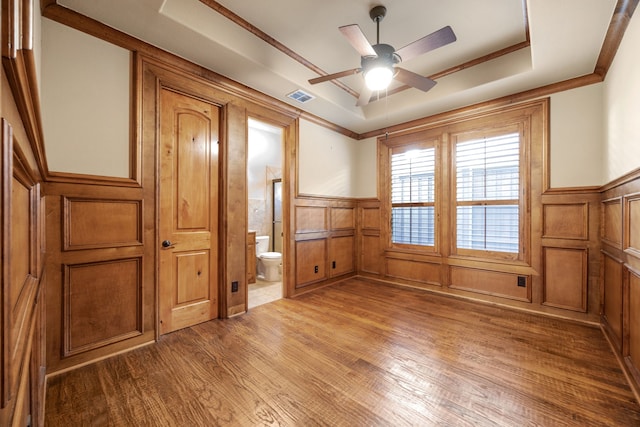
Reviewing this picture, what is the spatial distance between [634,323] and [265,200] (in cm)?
484

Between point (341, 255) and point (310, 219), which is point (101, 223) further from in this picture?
point (341, 255)

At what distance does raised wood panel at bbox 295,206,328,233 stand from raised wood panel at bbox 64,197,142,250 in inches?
77.7

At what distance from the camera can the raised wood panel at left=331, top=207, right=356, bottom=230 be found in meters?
4.45

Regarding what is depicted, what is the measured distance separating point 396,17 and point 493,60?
1.32 m

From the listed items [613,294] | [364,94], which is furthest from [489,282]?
[364,94]

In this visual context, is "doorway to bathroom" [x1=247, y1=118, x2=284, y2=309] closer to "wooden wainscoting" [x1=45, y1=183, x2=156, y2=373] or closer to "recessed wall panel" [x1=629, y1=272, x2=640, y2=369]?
"wooden wainscoting" [x1=45, y1=183, x2=156, y2=373]

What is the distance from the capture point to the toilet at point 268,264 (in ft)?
14.9

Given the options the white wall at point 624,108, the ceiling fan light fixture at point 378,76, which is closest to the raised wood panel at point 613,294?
the white wall at point 624,108

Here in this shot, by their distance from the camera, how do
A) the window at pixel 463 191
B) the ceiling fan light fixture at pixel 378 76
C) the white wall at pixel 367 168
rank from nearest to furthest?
1. the ceiling fan light fixture at pixel 378 76
2. the window at pixel 463 191
3. the white wall at pixel 367 168

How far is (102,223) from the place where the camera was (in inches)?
84.6

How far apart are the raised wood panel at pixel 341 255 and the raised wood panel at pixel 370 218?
322mm

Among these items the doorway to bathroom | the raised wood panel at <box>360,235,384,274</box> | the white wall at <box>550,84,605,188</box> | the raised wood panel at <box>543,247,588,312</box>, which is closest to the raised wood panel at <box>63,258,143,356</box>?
the doorway to bathroom

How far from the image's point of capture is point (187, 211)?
274cm

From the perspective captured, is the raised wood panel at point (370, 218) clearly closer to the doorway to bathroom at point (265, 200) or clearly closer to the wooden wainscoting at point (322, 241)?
the wooden wainscoting at point (322, 241)
